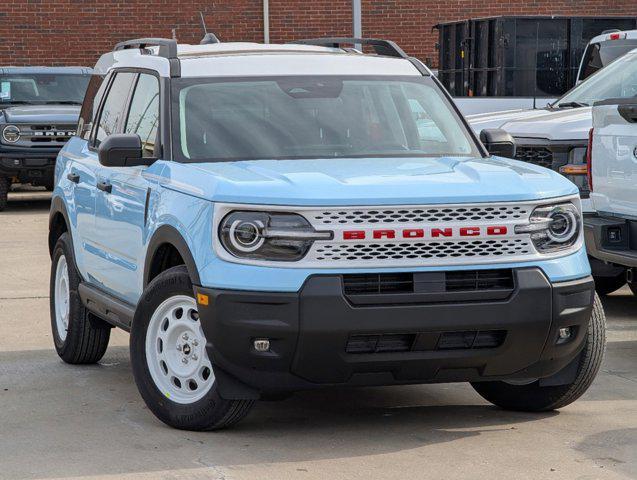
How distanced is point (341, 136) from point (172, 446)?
188 centimetres

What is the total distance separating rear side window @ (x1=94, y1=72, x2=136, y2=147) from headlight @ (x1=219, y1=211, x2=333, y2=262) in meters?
2.17

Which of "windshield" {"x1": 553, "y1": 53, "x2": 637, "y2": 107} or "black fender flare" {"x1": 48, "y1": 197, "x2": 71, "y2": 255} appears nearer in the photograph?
"black fender flare" {"x1": 48, "y1": 197, "x2": 71, "y2": 255}

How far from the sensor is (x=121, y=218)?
718cm

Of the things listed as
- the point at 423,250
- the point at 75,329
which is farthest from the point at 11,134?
the point at 423,250

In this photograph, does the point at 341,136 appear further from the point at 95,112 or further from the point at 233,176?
the point at 95,112

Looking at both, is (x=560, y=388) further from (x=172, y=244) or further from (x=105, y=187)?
(x=105, y=187)

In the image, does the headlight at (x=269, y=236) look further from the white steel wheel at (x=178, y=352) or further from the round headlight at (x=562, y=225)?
the round headlight at (x=562, y=225)

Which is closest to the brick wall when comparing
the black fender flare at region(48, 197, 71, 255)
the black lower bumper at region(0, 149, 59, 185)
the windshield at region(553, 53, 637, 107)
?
the black lower bumper at region(0, 149, 59, 185)

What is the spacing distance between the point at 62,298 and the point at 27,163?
1115 centimetres

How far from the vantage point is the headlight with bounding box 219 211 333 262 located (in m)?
5.85

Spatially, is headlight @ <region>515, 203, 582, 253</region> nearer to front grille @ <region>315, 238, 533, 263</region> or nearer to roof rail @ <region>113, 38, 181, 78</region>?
front grille @ <region>315, 238, 533, 263</region>

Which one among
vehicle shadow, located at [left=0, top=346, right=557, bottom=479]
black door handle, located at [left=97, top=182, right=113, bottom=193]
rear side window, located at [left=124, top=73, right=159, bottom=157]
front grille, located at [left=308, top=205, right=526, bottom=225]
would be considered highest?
rear side window, located at [left=124, top=73, right=159, bottom=157]

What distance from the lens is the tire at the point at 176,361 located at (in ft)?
20.3

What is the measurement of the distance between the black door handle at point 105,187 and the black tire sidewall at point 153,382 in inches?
43.1
